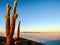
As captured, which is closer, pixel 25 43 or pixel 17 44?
pixel 17 44

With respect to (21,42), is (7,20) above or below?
above

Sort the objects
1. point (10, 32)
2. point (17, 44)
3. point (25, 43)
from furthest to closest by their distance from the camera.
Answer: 1. point (25, 43)
2. point (17, 44)
3. point (10, 32)

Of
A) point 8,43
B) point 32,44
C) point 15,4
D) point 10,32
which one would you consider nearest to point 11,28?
point 10,32

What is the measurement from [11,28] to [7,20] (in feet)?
2.14

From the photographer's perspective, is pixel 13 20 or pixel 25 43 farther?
pixel 25 43

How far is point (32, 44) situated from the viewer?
14258mm

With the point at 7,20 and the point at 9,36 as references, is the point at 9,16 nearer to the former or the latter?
the point at 7,20

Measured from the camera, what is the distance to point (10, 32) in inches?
456

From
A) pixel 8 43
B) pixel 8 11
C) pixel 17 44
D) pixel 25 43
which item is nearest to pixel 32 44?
pixel 25 43

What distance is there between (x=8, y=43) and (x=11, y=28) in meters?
1.09

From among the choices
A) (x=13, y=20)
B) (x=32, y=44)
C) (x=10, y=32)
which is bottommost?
(x=32, y=44)

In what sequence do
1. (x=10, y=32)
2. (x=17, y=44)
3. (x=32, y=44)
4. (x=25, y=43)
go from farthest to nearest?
(x=32, y=44)
(x=25, y=43)
(x=17, y=44)
(x=10, y=32)

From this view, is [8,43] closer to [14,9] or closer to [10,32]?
[10,32]

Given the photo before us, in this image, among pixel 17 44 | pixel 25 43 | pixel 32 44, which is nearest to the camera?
pixel 17 44
